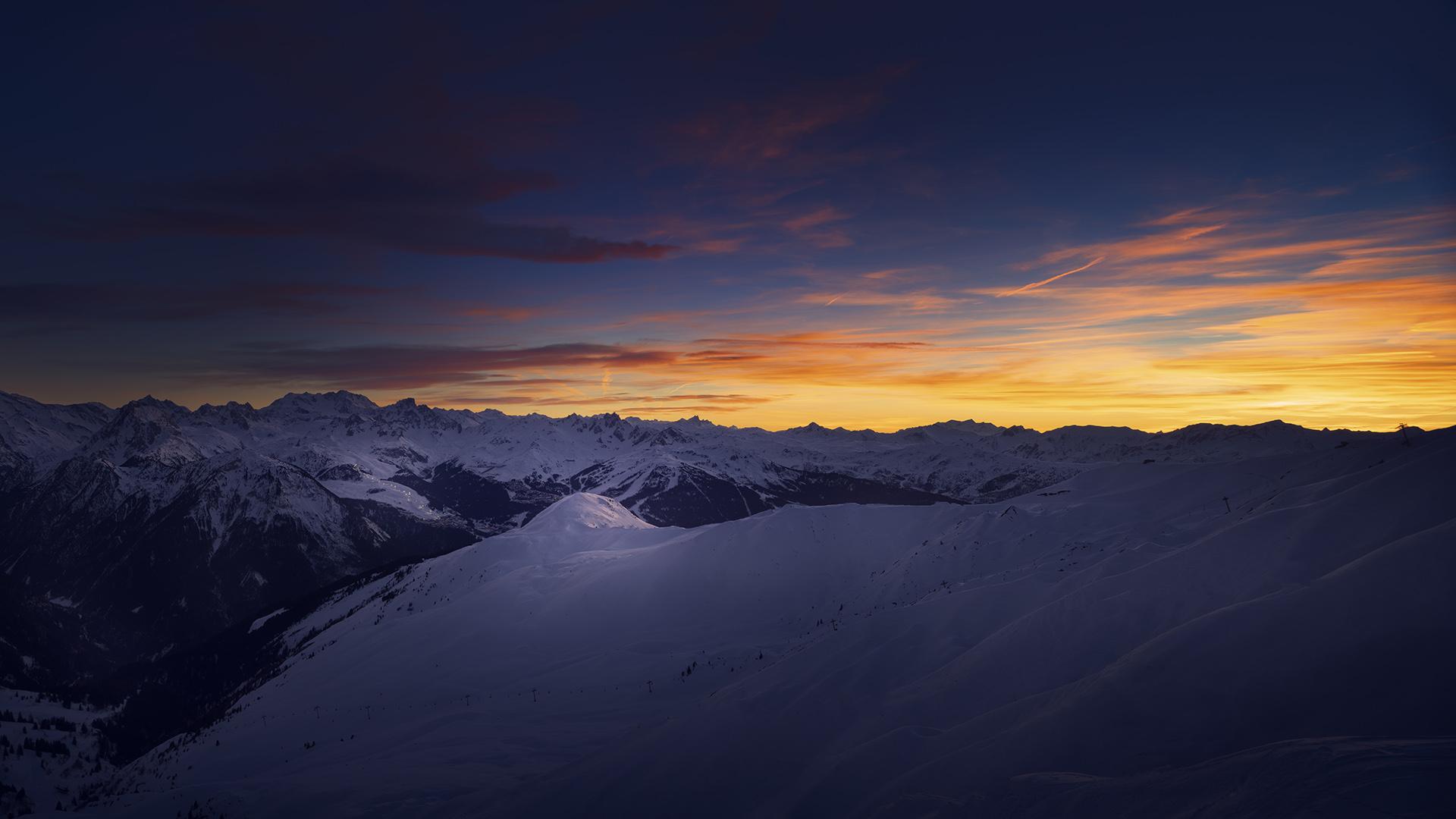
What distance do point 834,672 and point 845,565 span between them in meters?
39.6

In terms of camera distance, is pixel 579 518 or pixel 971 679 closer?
pixel 971 679

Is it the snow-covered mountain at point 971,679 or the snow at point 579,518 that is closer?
the snow-covered mountain at point 971,679

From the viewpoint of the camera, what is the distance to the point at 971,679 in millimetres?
27391

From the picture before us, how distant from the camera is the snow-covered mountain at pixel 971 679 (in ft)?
54.0

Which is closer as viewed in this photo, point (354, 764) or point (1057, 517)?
point (354, 764)

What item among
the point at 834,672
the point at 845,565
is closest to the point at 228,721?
the point at 845,565

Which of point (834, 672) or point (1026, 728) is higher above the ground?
point (1026, 728)

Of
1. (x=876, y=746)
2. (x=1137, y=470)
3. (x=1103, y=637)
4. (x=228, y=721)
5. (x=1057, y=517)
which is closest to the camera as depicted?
(x=876, y=746)

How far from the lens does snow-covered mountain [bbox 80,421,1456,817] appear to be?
16.5 meters

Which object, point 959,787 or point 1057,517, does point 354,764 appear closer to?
point 959,787

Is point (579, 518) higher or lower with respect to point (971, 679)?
lower

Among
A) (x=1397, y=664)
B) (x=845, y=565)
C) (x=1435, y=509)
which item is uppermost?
(x=1435, y=509)

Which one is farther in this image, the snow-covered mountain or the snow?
the snow

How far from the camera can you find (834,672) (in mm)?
32781
